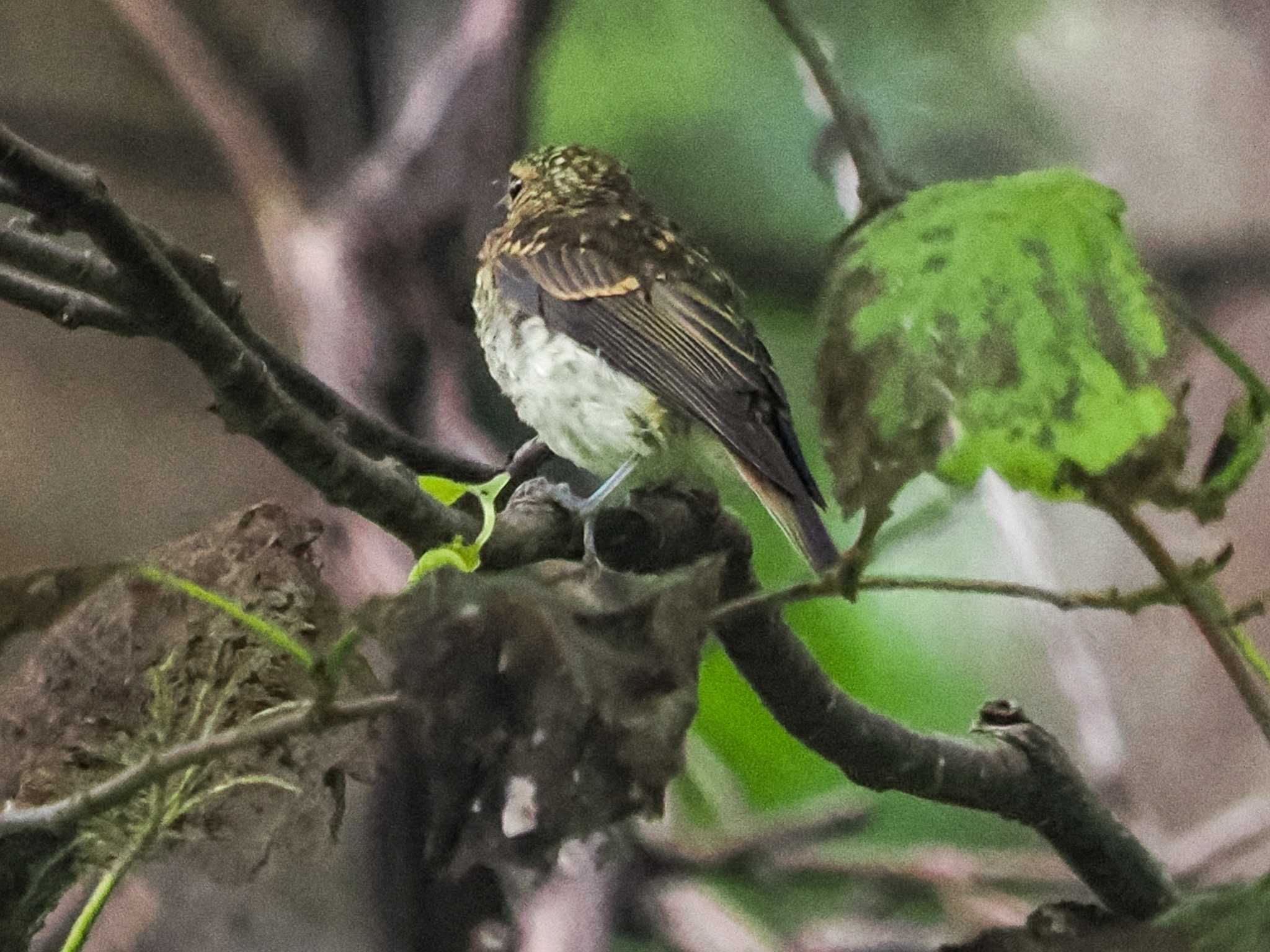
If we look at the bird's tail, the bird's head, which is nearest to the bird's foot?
the bird's tail

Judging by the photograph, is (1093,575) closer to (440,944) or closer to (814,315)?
(814,315)

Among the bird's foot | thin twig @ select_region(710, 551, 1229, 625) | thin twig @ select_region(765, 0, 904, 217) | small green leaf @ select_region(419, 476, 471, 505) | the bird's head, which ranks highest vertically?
thin twig @ select_region(765, 0, 904, 217)

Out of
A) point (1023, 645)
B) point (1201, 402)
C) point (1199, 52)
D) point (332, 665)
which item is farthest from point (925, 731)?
point (1199, 52)

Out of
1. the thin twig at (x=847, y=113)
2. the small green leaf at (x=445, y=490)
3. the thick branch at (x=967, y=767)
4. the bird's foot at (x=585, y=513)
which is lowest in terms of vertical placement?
the thick branch at (x=967, y=767)

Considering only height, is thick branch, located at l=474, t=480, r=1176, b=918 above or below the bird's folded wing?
below

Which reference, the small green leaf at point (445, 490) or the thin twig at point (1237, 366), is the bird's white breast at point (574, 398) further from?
the thin twig at point (1237, 366)

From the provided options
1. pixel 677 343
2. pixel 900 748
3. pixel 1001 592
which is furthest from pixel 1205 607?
pixel 677 343

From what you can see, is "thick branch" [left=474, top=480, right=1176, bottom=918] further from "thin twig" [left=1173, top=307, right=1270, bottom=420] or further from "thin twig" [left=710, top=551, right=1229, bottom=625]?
"thin twig" [left=1173, top=307, right=1270, bottom=420]

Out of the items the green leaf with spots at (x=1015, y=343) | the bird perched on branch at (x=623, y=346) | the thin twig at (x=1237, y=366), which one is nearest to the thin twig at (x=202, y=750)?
the bird perched on branch at (x=623, y=346)
